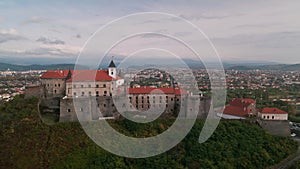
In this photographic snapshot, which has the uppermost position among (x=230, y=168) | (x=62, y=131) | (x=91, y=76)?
(x=91, y=76)

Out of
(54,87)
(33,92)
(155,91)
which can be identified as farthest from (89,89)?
(155,91)

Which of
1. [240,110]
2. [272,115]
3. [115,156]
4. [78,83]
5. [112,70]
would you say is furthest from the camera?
[272,115]

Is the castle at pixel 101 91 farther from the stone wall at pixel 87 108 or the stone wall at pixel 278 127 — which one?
the stone wall at pixel 278 127

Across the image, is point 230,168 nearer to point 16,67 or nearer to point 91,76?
point 91,76

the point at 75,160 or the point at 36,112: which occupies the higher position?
the point at 36,112

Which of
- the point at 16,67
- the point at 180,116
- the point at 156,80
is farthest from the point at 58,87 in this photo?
the point at 16,67

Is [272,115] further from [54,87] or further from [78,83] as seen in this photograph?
[54,87]
